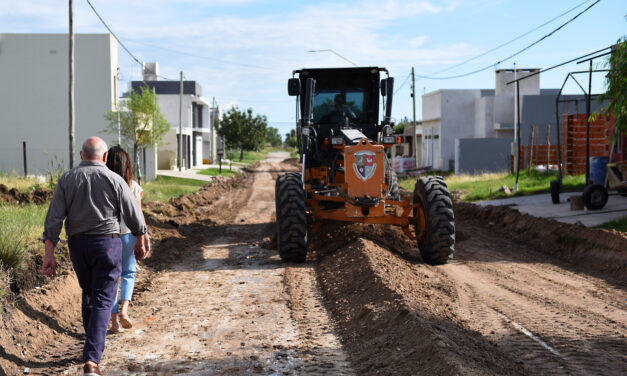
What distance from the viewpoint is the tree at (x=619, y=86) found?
12356 mm

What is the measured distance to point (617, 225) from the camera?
1423 cm

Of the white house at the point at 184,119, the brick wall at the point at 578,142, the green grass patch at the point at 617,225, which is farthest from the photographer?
the white house at the point at 184,119

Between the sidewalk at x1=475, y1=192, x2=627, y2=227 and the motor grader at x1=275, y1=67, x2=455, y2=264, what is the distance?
17.9 ft

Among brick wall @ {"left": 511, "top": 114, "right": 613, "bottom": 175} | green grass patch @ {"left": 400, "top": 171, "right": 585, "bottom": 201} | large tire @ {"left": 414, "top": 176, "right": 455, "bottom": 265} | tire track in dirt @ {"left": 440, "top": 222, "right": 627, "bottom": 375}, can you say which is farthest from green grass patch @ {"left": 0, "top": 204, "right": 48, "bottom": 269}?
brick wall @ {"left": 511, "top": 114, "right": 613, "bottom": 175}

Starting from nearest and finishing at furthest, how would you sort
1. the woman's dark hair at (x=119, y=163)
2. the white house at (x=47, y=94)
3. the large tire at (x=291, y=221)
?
the woman's dark hair at (x=119, y=163) → the large tire at (x=291, y=221) → the white house at (x=47, y=94)

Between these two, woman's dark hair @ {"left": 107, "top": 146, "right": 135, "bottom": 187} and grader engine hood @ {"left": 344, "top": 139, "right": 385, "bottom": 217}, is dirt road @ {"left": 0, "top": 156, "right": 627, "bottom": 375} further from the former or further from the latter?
woman's dark hair @ {"left": 107, "top": 146, "right": 135, "bottom": 187}

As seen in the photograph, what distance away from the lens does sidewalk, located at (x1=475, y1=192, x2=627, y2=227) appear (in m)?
15.5

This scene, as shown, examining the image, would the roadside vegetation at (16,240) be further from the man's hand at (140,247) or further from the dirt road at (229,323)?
the man's hand at (140,247)

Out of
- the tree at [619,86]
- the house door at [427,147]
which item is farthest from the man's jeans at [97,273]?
the house door at [427,147]

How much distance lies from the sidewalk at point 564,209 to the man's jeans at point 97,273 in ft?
39.1

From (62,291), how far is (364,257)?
4.53 meters

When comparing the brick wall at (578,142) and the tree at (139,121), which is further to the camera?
the tree at (139,121)

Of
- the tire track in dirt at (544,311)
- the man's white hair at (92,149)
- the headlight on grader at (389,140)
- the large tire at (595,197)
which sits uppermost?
the headlight on grader at (389,140)

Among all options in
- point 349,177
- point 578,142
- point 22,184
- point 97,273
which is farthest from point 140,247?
point 578,142
